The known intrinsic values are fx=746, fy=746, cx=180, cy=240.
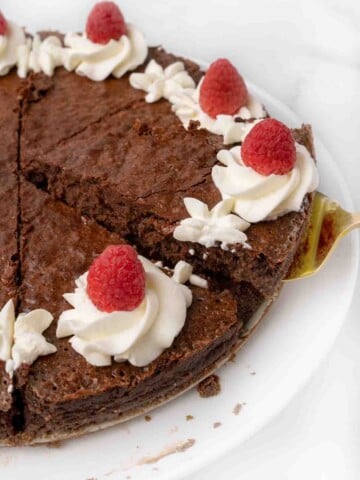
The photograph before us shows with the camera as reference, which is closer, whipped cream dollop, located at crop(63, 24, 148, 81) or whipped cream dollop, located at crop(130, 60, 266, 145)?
whipped cream dollop, located at crop(130, 60, 266, 145)

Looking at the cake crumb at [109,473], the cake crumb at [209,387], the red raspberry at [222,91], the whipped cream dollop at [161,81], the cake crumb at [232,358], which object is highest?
the red raspberry at [222,91]

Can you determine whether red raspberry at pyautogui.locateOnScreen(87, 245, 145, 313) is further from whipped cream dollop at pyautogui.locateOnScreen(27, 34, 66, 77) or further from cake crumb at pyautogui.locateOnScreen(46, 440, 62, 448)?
whipped cream dollop at pyautogui.locateOnScreen(27, 34, 66, 77)

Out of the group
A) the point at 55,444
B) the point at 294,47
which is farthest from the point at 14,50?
the point at 55,444

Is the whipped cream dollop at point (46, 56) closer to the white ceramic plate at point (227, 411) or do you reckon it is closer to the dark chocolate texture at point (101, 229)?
the dark chocolate texture at point (101, 229)

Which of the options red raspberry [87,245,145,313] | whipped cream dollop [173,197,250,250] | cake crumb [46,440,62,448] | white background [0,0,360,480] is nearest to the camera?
red raspberry [87,245,145,313]

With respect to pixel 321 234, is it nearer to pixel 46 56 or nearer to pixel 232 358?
pixel 232 358

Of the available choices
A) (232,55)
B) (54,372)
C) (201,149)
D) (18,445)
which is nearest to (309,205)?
(201,149)

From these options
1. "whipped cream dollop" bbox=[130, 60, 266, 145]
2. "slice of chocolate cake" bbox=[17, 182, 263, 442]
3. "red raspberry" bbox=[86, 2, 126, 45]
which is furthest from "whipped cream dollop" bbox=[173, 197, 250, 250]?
"red raspberry" bbox=[86, 2, 126, 45]

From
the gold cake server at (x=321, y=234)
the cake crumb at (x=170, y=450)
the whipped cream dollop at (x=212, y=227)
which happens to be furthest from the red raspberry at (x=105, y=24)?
the cake crumb at (x=170, y=450)
